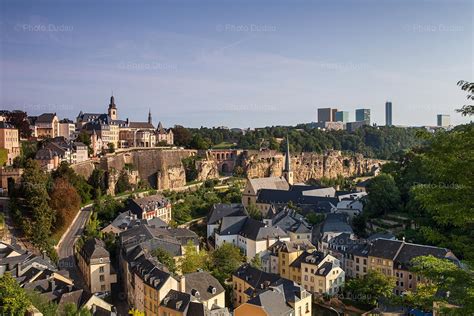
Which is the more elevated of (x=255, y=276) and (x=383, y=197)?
(x=383, y=197)

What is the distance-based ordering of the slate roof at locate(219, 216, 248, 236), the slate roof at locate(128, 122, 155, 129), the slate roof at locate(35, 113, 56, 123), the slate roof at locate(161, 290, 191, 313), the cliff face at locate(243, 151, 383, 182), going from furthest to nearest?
the slate roof at locate(128, 122, 155, 129), the cliff face at locate(243, 151, 383, 182), the slate roof at locate(35, 113, 56, 123), the slate roof at locate(219, 216, 248, 236), the slate roof at locate(161, 290, 191, 313)

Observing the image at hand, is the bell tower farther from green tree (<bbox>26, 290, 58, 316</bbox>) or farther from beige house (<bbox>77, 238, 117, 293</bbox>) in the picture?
green tree (<bbox>26, 290, 58, 316</bbox>)

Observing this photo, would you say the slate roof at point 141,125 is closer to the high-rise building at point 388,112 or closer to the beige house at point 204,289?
the beige house at point 204,289

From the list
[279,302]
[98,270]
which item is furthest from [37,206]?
[279,302]

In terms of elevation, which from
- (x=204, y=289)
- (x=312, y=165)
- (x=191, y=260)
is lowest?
(x=204, y=289)

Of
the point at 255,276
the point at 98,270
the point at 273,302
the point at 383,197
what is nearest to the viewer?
the point at 273,302

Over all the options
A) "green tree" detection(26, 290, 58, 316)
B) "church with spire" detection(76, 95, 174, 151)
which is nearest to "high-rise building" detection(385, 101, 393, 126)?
"church with spire" detection(76, 95, 174, 151)

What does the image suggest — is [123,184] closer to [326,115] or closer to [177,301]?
[177,301]

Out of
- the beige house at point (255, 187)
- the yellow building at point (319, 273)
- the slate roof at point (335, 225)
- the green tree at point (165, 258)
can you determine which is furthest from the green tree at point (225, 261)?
the beige house at point (255, 187)
